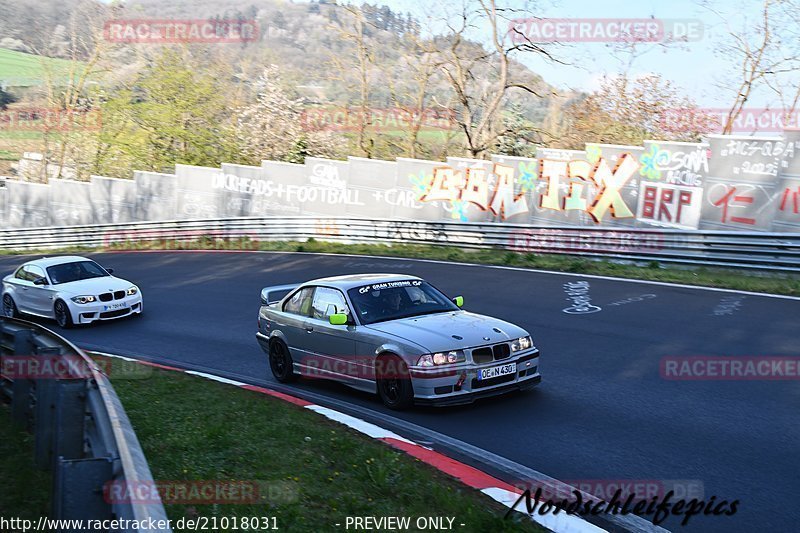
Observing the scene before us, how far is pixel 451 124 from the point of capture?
4091cm

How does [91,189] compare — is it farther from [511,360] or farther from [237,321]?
[511,360]

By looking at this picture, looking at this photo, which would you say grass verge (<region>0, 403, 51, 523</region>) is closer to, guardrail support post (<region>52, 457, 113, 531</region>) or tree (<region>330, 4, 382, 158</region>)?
Result: guardrail support post (<region>52, 457, 113, 531</region>)

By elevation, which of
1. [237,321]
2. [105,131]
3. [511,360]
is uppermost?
[105,131]

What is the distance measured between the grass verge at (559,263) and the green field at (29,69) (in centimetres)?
2970

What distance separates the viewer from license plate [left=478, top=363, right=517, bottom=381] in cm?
952

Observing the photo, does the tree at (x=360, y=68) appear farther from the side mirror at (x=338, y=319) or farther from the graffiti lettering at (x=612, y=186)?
the side mirror at (x=338, y=319)

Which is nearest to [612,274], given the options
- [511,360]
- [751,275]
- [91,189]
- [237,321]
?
[751,275]

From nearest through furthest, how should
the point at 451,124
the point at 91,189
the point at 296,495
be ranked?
the point at 296,495
the point at 451,124
the point at 91,189

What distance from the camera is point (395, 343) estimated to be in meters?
9.84

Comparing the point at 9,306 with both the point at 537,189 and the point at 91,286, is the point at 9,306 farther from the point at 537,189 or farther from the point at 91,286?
the point at 537,189

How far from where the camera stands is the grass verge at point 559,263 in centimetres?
1712

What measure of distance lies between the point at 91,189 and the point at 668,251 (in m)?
34.2
